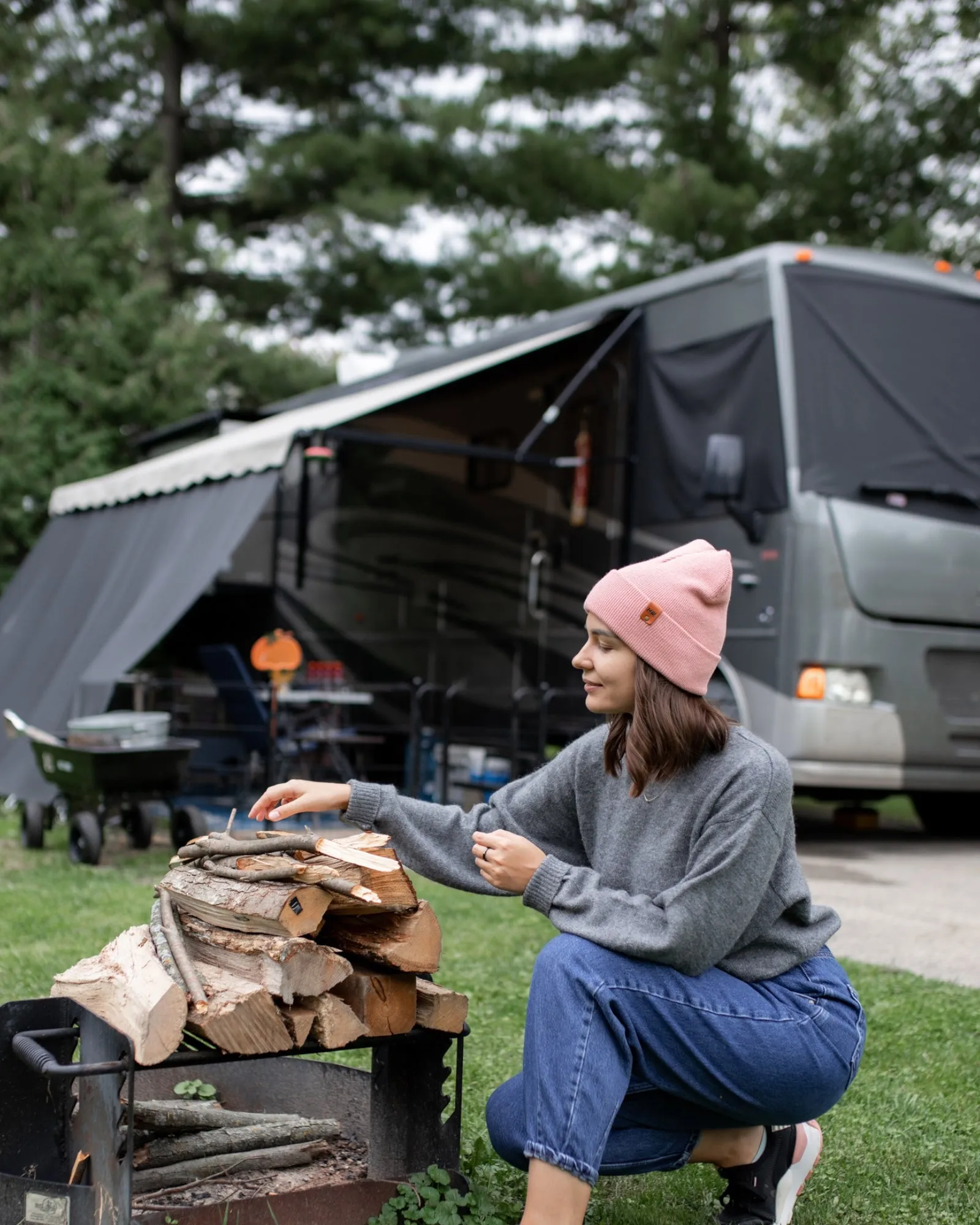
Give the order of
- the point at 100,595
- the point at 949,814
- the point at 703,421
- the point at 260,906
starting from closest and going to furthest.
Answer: the point at 260,906 < the point at 703,421 < the point at 949,814 < the point at 100,595

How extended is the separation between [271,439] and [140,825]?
7.00 feet

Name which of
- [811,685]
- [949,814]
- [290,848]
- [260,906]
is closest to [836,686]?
[811,685]

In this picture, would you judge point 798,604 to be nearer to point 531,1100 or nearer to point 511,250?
point 531,1100

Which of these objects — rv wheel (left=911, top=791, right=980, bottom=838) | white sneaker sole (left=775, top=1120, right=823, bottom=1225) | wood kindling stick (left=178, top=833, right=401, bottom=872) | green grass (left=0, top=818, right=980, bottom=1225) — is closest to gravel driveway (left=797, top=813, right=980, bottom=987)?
rv wheel (left=911, top=791, right=980, bottom=838)

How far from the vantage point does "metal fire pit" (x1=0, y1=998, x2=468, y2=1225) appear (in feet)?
7.39

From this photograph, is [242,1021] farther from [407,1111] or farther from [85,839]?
[85,839]

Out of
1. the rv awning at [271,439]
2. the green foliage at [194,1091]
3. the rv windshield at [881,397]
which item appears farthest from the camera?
the rv awning at [271,439]

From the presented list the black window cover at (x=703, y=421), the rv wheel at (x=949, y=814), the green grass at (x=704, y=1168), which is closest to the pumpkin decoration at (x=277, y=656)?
the green grass at (x=704, y=1168)

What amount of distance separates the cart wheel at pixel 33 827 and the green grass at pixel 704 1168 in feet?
2.45

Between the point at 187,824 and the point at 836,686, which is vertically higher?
the point at 836,686

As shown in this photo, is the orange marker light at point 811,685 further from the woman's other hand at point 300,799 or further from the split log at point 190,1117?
the woman's other hand at point 300,799

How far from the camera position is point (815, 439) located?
7121mm

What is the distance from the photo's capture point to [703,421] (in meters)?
7.73

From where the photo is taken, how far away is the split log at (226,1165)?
2.60m
